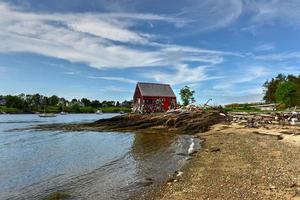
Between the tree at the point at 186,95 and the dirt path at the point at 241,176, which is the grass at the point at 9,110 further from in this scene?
the dirt path at the point at 241,176

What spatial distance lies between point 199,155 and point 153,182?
8.25 m

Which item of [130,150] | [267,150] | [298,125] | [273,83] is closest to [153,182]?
[267,150]

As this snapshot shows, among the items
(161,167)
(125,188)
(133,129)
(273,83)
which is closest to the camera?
(125,188)

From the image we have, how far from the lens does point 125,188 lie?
639 inches

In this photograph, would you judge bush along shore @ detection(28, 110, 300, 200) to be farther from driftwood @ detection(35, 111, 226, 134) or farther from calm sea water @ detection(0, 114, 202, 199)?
driftwood @ detection(35, 111, 226, 134)

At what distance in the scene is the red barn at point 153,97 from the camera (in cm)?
7762

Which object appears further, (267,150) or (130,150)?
(130,150)

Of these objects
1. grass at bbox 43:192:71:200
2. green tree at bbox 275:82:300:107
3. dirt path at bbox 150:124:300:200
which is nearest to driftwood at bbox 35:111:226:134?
dirt path at bbox 150:124:300:200

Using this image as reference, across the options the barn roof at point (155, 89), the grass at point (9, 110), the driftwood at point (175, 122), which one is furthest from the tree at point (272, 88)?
the grass at point (9, 110)

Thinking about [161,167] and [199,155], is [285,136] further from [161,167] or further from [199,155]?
[161,167]

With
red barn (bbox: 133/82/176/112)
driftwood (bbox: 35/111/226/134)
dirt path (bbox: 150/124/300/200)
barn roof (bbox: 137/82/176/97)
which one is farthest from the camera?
barn roof (bbox: 137/82/176/97)

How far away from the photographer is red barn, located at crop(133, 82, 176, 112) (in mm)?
77625

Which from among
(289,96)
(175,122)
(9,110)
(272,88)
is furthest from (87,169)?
(9,110)

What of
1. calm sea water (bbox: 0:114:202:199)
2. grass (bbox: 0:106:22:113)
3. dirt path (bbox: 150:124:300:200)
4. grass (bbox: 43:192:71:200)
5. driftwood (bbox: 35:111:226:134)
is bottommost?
grass (bbox: 43:192:71:200)
